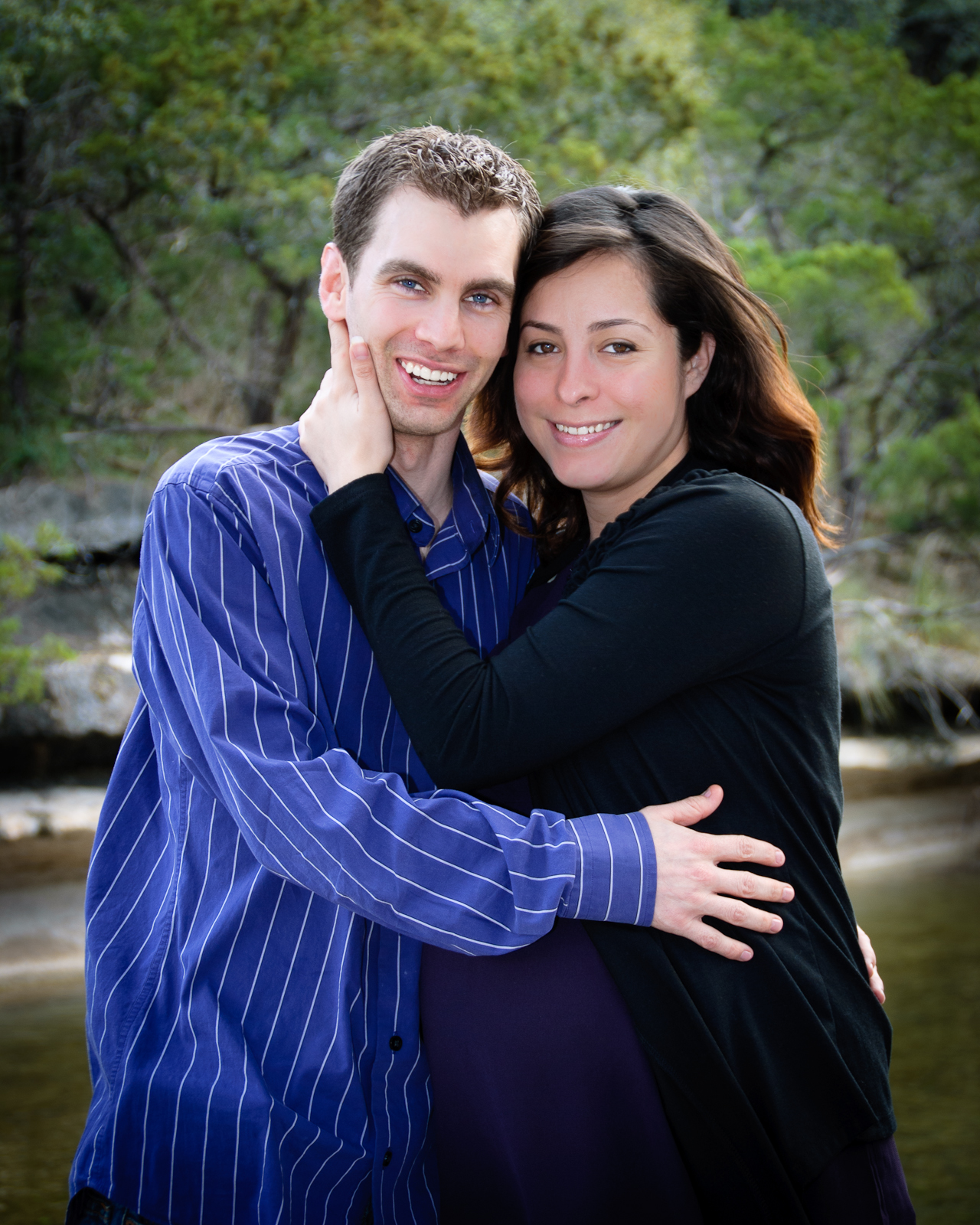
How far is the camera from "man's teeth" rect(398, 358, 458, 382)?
153 centimetres

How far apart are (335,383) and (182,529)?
0.36 m

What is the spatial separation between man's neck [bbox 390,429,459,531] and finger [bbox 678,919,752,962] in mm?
659

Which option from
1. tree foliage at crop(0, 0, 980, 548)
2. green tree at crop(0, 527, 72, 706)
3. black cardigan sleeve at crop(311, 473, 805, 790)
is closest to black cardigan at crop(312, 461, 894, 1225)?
black cardigan sleeve at crop(311, 473, 805, 790)

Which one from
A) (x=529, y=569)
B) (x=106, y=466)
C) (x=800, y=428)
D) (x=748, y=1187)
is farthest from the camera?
(x=106, y=466)

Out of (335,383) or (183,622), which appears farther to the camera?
(335,383)

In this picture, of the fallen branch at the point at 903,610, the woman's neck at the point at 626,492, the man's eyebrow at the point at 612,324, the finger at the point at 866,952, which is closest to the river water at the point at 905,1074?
the fallen branch at the point at 903,610

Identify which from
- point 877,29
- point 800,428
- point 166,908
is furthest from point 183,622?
point 877,29

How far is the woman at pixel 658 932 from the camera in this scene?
1246 millimetres

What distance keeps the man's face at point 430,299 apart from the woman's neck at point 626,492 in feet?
0.89

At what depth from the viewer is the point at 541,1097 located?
1266 millimetres

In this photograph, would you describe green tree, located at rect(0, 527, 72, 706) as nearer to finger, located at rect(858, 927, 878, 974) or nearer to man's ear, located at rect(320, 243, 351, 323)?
man's ear, located at rect(320, 243, 351, 323)

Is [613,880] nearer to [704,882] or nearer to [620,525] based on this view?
[704,882]

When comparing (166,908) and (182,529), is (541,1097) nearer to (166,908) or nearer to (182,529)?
(166,908)

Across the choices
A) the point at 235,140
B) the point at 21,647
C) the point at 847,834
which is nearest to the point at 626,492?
the point at 21,647
